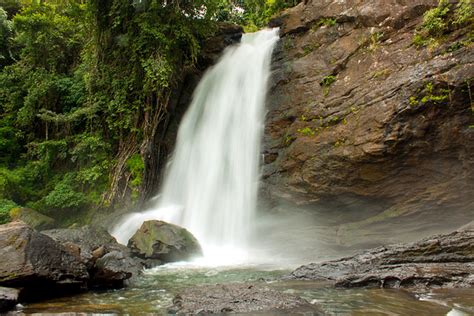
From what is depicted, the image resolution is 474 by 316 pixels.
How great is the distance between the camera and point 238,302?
200 inches

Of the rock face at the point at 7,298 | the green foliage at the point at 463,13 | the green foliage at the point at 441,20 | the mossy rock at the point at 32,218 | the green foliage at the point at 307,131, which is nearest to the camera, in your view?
the rock face at the point at 7,298

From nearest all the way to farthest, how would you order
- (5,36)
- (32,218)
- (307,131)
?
(307,131) < (32,218) < (5,36)

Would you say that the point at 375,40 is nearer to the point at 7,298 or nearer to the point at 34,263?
the point at 34,263

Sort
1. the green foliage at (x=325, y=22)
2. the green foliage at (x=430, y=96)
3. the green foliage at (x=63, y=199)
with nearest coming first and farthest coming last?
the green foliage at (x=430, y=96), the green foliage at (x=325, y=22), the green foliage at (x=63, y=199)

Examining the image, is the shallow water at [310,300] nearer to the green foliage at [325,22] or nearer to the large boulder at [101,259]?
the large boulder at [101,259]

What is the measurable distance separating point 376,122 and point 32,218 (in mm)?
10020

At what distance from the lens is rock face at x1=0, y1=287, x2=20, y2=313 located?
16.4 ft

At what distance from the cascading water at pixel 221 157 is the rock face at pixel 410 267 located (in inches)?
149

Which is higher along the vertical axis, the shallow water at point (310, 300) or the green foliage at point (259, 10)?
the green foliage at point (259, 10)

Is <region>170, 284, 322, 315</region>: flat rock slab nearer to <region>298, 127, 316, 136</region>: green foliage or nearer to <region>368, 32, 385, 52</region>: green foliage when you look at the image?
<region>298, 127, 316, 136</region>: green foliage

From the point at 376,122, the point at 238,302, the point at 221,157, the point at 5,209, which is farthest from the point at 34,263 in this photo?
the point at 5,209

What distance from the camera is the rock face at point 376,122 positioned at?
A: 30.3ft

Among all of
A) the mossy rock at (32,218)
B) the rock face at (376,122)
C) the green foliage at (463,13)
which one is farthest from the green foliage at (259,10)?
the mossy rock at (32,218)

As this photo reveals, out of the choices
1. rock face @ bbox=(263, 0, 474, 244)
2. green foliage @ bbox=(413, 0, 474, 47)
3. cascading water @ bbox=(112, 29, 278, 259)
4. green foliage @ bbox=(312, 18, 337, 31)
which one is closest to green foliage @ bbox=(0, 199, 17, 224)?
cascading water @ bbox=(112, 29, 278, 259)
